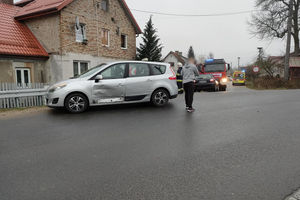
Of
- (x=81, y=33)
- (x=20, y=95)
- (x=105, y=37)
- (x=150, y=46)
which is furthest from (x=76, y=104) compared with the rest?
(x=150, y=46)

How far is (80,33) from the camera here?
15961mm

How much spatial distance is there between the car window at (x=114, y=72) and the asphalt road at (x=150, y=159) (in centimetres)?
206

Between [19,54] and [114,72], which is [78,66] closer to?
[19,54]

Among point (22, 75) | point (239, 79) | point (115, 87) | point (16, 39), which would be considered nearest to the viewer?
point (115, 87)

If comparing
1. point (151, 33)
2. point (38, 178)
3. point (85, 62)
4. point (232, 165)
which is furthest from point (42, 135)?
point (151, 33)

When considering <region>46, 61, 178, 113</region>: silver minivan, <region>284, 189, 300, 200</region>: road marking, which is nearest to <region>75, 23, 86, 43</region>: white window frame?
<region>46, 61, 178, 113</region>: silver minivan

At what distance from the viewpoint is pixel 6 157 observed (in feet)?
11.5

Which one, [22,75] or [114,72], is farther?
[22,75]

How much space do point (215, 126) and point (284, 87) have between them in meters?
18.6

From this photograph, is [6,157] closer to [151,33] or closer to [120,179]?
[120,179]

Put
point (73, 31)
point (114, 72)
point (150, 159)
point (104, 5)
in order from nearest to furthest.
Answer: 1. point (150, 159)
2. point (114, 72)
3. point (73, 31)
4. point (104, 5)

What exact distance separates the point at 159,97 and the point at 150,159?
4.89 meters

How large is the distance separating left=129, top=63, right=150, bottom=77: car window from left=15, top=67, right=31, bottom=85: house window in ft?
32.0

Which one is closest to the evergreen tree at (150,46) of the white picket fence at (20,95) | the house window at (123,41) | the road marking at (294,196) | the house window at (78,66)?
the house window at (123,41)
